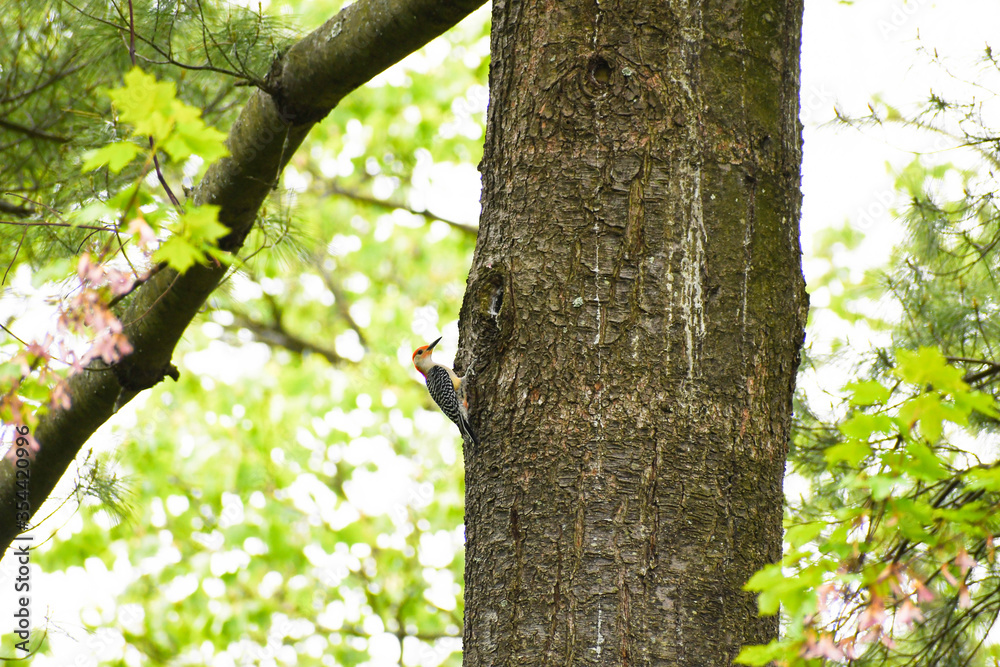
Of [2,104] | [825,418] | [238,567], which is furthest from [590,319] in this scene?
[238,567]

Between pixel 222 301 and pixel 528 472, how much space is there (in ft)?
10.2

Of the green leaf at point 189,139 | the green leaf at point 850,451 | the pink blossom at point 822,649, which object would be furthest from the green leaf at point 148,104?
the pink blossom at point 822,649

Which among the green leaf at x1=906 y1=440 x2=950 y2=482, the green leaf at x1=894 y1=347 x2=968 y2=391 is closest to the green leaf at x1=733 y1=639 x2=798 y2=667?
the green leaf at x1=906 y1=440 x2=950 y2=482

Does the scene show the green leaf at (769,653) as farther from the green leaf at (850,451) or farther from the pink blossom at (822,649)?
the green leaf at (850,451)

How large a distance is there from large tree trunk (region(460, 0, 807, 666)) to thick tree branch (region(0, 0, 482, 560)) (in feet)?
1.36

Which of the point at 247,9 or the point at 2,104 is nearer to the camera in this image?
the point at 247,9

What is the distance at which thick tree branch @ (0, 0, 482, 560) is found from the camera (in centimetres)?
231

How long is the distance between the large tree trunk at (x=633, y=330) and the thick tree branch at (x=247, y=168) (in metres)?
0.41

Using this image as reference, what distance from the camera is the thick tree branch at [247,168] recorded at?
7.59 ft

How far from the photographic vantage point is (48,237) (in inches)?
115

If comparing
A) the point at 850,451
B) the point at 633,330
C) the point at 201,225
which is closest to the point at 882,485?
the point at 850,451

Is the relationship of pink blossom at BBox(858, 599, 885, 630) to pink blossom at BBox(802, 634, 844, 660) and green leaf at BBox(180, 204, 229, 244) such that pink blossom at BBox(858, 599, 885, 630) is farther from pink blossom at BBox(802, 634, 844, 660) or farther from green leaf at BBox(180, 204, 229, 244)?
green leaf at BBox(180, 204, 229, 244)

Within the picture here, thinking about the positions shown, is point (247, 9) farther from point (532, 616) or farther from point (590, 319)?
point (532, 616)

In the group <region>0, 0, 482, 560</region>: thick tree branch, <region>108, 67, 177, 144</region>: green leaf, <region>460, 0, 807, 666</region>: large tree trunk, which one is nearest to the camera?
<region>108, 67, 177, 144</region>: green leaf
